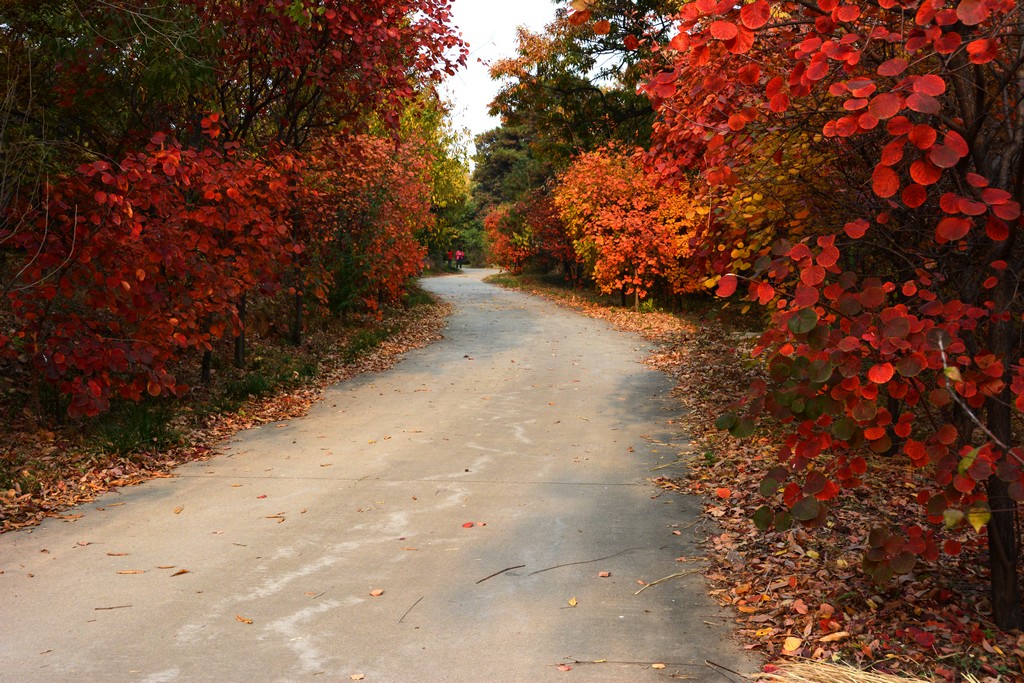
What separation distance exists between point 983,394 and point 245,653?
3634 millimetres

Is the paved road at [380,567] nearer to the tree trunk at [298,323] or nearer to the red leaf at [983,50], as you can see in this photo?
the red leaf at [983,50]

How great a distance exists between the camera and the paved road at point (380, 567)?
12.3 feet

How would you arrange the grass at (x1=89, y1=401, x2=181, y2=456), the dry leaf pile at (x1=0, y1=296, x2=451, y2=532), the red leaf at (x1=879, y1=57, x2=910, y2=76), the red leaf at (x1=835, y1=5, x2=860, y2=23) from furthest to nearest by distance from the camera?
the grass at (x1=89, y1=401, x2=181, y2=456) → the dry leaf pile at (x1=0, y1=296, x2=451, y2=532) → the red leaf at (x1=835, y1=5, x2=860, y2=23) → the red leaf at (x1=879, y1=57, x2=910, y2=76)

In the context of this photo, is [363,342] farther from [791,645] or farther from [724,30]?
[724,30]

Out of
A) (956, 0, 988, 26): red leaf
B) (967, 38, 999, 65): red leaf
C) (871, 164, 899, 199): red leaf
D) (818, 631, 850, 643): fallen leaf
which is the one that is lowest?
(818, 631, 850, 643): fallen leaf

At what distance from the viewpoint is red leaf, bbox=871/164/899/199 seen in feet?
8.97

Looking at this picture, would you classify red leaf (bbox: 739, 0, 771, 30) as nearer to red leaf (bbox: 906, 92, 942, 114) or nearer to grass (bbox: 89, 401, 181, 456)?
red leaf (bbox: 906, 92, 942, 114)

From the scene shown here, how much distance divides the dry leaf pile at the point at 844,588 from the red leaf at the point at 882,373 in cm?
125

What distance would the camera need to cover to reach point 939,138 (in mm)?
3645

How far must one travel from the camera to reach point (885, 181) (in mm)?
2758

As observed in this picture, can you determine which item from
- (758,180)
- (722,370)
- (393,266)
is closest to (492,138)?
(393,266)

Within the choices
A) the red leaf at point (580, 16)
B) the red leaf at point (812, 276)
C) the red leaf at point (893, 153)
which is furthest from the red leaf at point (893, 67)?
the red leaf at point (580, 16)

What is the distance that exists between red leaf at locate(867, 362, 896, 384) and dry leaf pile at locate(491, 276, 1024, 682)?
1250mm

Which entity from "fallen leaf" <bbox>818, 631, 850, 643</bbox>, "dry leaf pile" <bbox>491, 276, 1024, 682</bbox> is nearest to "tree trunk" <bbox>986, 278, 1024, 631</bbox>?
"dry leaf pile" <bbox>491, 276, 1024, 682</bbox>
